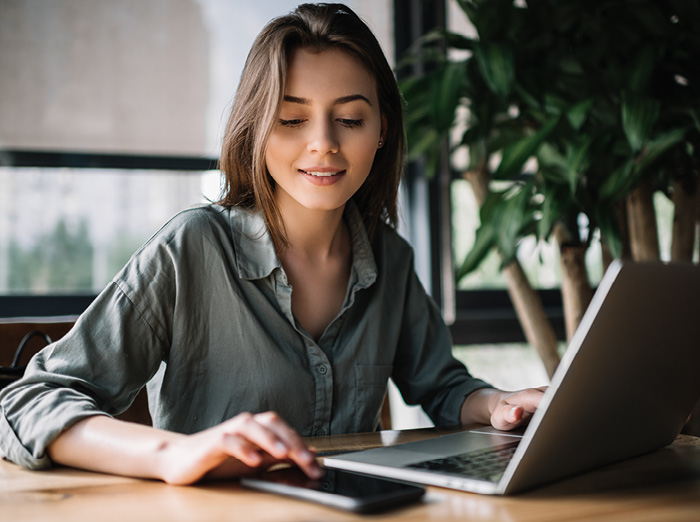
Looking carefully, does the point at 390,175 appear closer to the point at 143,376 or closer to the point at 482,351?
the point at 143,376

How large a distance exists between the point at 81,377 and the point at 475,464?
521 mm

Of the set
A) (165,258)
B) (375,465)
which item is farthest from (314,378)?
(375,465)

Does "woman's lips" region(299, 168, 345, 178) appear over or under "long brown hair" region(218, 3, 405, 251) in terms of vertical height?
under

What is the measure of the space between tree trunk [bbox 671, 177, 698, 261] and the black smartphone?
1.51 metres

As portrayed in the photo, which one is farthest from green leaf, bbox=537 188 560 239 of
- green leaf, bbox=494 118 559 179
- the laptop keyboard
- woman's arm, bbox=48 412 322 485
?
woman's arm, bbox=48 412 322 485

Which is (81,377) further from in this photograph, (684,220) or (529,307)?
(684,220)

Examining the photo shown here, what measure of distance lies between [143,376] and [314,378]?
28 centimetres

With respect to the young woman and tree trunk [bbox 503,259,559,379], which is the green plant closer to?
tree trunk [bbox 503,259,559,379]

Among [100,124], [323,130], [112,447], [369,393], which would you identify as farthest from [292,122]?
[100,124]

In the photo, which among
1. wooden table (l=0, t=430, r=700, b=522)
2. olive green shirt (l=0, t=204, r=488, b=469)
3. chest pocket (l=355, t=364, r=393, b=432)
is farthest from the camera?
chest pocket (l=355, t=364, r=393, b=432)

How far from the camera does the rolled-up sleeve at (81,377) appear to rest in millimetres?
866

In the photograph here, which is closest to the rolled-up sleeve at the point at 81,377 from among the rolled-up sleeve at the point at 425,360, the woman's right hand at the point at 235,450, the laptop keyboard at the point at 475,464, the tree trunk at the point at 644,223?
the woman's right hand at the point at 235,450

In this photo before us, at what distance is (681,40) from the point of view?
75.5 inches

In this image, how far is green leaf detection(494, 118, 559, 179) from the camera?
5.98ft
